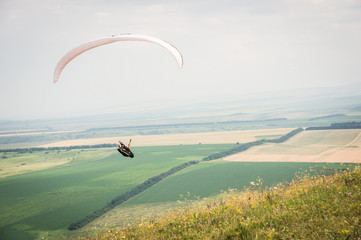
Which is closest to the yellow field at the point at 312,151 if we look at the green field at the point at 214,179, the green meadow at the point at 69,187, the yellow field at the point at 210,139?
the green field at the point at 214,179

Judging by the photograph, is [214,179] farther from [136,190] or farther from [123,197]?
[123,197]

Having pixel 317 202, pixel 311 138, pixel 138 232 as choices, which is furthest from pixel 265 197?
pixel 311 138

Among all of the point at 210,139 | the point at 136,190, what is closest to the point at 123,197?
the point at 136,190

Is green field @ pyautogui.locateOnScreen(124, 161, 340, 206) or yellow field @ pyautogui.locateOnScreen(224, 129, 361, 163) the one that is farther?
yellow field @ pyautogui.locateOnScreen(224, 129, 361, 163)

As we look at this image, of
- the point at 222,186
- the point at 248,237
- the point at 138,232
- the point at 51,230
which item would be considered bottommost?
the point at 51,230

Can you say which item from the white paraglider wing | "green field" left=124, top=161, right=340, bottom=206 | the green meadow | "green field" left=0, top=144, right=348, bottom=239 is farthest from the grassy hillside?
the green meadow

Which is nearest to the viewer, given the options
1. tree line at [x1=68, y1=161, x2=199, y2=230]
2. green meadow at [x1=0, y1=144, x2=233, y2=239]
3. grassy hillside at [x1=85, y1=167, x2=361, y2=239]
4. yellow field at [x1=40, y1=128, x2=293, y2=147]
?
grassy hillside at [x1=85, y1=167, x2=361, y2=239]

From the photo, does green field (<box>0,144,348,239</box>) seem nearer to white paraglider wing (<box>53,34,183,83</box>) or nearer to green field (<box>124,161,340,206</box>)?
green field (<box>124,161,340,206</box>)

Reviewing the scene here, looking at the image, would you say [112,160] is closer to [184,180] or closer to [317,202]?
[184,180]
